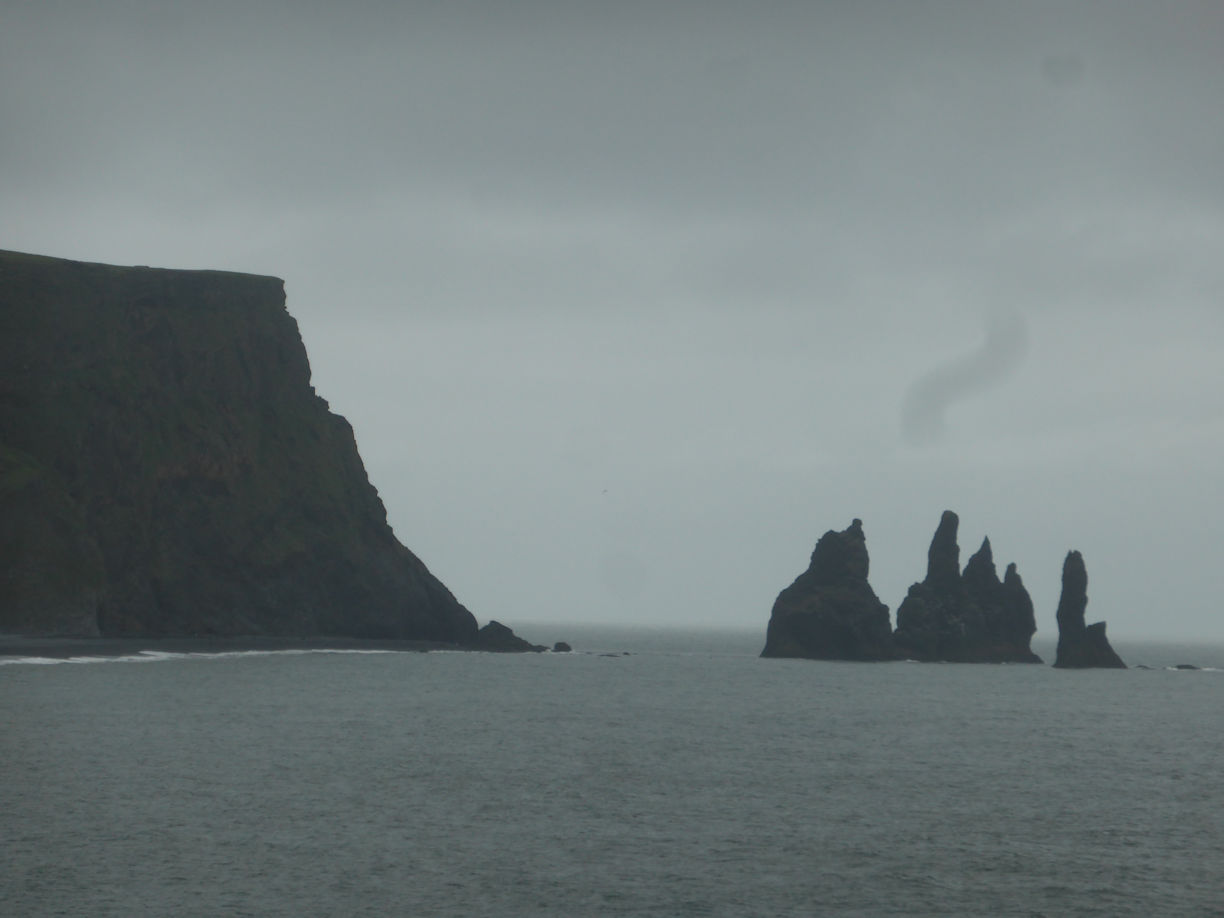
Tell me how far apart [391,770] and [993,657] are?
13074 cm

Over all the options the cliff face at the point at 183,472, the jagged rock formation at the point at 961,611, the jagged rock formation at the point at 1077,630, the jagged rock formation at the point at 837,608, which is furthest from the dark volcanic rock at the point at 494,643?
the jagged rock formation at the point at 1077,630

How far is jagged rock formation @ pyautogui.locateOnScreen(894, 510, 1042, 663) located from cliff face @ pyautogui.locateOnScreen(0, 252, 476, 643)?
5985 cm

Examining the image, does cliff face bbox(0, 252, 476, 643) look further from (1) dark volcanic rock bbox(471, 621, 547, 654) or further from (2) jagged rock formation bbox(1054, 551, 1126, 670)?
(2) jagged rock formation bbox(1054, 551, 1126, 670)

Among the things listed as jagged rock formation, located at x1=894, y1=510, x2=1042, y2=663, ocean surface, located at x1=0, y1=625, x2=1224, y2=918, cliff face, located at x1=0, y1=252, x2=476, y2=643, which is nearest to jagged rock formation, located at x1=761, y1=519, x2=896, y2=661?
jagged rock formation, located at x1=894, y1=510, x2=1042, y2=663

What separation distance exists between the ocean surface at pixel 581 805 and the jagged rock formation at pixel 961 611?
64068 mm

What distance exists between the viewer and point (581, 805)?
57062mm

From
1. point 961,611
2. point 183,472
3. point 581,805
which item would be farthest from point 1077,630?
point 581,805

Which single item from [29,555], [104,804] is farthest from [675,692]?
[104,804]

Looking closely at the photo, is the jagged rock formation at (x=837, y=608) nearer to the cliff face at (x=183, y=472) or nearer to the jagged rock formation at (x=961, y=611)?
the jagged rock formation at (x=961, y=611)

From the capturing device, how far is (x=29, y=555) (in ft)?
468

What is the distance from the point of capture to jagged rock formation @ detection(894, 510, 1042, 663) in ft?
577

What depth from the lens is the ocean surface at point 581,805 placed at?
136ft

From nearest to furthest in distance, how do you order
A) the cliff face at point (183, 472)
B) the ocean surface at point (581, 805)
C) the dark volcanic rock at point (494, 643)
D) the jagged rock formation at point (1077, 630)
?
the ocean surface at point (581, 805) < the cliff face at point (183, 472) < the jagged rock formation at point (1077, 630) < the dark volcanic rock at point (494, 643)

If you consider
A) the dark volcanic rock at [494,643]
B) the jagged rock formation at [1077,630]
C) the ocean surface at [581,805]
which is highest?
the jagged rock formation at [1077,630]
